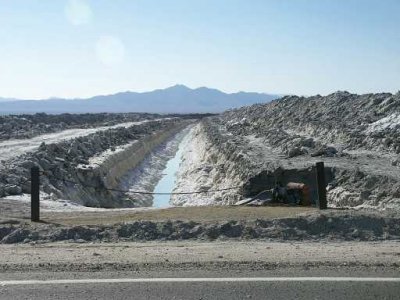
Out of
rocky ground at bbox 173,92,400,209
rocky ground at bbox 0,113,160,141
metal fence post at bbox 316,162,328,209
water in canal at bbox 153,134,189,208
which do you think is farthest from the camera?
rocky ground at bbox 0,113,160,141

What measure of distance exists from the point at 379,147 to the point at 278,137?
8.40 meters

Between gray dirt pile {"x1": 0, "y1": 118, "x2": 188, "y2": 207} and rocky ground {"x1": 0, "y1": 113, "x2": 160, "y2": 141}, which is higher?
rocky ground {"x1": 0, "y1": 113, "x2": 160, "y2": 141}

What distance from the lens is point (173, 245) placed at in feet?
27.5

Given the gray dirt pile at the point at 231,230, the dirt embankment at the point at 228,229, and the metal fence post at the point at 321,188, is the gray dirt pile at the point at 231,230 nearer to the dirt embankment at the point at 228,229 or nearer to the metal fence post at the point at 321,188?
the dirt embankment at the point at 228,229

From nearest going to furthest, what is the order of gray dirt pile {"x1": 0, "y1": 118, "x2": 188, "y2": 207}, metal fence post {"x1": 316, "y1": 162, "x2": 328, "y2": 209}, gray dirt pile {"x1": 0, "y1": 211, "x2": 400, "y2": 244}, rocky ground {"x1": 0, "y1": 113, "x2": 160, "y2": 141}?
1. gray dirt pile {"x1": 0, "y1": 211, "x2": 400, "y2": 244}
2. metal fence post {"x1": 316, "y1": 162, "x2": 328, "y2": 209}
3. gray dirt pile {"x1": 0, "y1": 118, "x2": 188, "y2": 207}
4. rocky ground {"x1": 0, "y1": 113, "x2": 160, "y2": 141}

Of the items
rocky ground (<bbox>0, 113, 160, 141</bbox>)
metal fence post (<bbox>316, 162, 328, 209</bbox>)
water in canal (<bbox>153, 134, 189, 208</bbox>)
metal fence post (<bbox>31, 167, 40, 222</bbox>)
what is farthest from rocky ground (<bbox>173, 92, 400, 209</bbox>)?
rocky ground (<bbox>0, 113, 160, 141</bbox>)

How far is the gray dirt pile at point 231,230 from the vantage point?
898 cm

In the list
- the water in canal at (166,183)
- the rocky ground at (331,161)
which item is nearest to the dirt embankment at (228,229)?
the rocky ground at (331,161)

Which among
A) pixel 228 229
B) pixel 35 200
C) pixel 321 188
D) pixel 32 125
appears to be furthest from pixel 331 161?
pixel 32 125

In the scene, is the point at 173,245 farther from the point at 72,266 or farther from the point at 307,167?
the point at 307,167

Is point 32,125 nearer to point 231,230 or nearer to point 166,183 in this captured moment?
point 166,183

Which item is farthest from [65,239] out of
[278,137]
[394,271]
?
[278,137]

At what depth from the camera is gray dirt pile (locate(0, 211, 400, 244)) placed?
8.98m

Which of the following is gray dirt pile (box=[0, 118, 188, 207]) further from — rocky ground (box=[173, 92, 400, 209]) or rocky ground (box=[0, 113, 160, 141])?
rocky ground (box=[0, 113, 160, 141])
